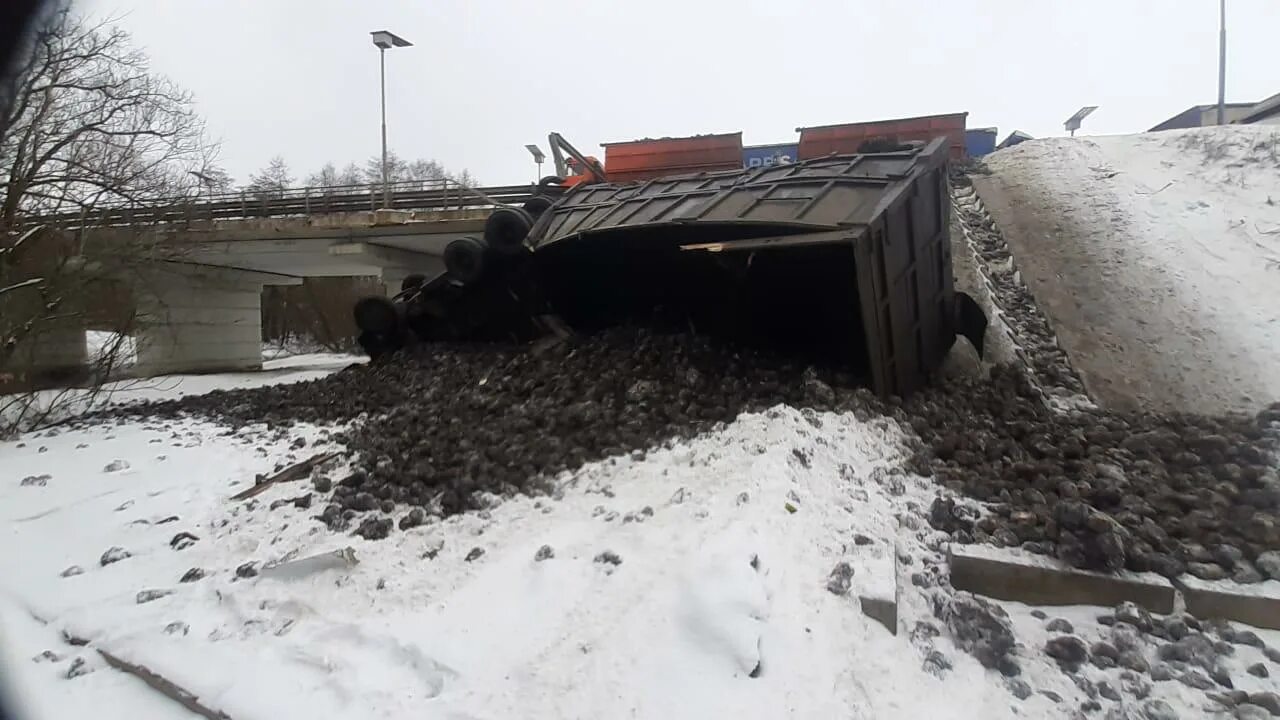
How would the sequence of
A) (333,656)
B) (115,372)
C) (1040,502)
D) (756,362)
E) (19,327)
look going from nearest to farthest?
(333,656)
(1040,502)
(756,362)
(19,327)
(115,372)

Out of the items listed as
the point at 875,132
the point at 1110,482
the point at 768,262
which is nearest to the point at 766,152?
the point at 875,132

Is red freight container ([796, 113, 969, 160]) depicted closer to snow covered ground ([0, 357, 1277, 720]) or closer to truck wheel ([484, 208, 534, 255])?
truck wheel ([484, 208, 534, 255])

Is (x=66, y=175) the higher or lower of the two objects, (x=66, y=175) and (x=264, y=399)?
the higher

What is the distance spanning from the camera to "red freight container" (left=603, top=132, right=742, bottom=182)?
19188 millimetres

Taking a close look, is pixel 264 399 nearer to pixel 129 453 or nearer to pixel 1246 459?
pixel 129 453

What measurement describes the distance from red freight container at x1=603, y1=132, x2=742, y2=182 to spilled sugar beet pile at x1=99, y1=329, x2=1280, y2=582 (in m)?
11.9

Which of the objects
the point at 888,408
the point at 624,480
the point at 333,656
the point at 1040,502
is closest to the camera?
the point at 333,656

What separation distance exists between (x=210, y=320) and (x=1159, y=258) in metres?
23.8

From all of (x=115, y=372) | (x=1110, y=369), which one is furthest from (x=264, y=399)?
(x=1110, y=369)

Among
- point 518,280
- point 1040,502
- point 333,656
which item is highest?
point 518,280

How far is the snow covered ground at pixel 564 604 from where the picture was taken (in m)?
3.02

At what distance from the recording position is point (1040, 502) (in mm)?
4422

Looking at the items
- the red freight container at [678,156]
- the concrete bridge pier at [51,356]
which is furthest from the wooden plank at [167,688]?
the red freight container at [678,156]

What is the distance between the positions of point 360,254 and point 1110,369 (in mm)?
17340
